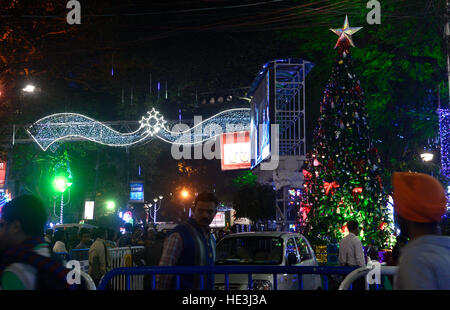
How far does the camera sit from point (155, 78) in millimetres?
34844

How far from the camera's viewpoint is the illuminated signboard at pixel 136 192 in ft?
149

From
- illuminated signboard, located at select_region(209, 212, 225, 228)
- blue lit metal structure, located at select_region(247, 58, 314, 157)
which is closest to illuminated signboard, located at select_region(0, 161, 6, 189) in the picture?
blue lit metal structure, located at select_region(247, 58, 314, 157)

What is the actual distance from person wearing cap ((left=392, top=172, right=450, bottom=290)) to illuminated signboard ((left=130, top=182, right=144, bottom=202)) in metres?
43.5

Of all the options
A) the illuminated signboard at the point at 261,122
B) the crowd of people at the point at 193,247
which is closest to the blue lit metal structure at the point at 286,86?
the illuminated signboard at the point at 261,122

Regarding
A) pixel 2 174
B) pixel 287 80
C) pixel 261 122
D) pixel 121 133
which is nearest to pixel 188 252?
pixel 261 122

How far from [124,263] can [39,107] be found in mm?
11449

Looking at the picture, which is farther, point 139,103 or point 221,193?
point 221,193

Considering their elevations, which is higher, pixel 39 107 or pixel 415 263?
pixel 39 107

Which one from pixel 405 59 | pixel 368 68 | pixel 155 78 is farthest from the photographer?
pixel 155 78

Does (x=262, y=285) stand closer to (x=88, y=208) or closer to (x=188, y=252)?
(x=188, y=252)

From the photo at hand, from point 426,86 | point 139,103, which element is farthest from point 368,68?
point 139,103

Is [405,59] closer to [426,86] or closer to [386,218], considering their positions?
[426,86]

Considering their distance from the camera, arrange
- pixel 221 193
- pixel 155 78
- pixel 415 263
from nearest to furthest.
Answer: pixel 415 263, pixel 155 78, pixel 221 193

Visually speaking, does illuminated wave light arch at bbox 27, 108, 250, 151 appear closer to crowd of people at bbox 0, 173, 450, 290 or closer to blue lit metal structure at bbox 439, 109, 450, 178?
blue lit metal structure at bbox 439, 109, 450, 178
